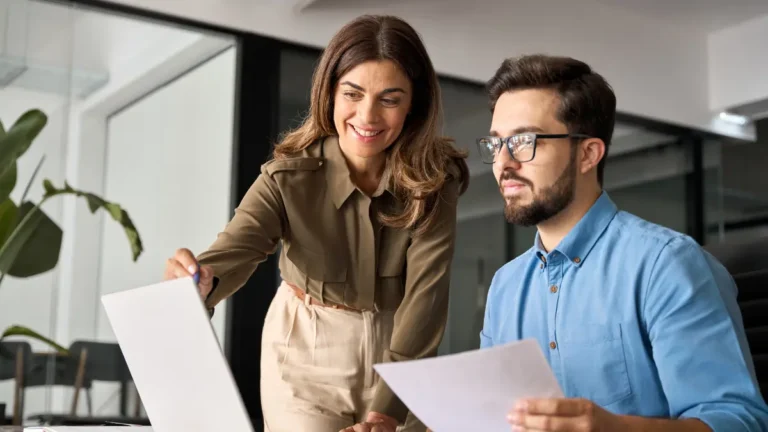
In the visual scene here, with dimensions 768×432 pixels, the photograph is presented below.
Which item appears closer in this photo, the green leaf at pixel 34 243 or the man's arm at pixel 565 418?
the man's arm at pixel 565 418

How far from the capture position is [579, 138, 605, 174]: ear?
55.7 inches

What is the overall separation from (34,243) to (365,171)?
65.2 inches

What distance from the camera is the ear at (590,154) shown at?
55.7 inches

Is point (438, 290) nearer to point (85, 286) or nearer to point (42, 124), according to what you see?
point (42, 124)

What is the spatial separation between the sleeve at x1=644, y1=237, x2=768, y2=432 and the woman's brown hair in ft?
1.88

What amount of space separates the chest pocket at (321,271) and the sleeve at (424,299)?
126 millimetres

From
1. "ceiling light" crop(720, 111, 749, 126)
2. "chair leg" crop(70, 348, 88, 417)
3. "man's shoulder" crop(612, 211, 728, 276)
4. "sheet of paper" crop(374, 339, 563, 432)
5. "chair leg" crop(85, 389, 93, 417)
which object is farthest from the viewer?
"ceiling light" crop(720, 111, 749, 126)

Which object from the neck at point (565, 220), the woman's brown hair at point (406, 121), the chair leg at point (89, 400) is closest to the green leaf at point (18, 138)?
the chair leg at point (89, 400)

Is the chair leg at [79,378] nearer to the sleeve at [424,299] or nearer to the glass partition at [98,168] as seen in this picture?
the glass partition at [98,168]

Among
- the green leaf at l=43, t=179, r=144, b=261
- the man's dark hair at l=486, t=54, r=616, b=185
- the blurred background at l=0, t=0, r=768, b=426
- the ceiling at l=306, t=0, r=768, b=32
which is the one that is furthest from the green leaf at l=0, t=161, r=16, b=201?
the ceiling at l=306, t=0, r=768, b=32

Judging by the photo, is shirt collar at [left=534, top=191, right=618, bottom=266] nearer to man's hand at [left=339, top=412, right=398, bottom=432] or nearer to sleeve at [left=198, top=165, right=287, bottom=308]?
man's hand at [left=339, top=412, right=398, bottom=432]

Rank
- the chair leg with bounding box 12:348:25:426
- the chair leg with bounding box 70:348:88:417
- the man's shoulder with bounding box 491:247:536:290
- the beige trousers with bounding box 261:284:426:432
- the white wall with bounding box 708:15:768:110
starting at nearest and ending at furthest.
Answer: the man's shoulder with bounding box 491:247:536:290
the beige trousers with bounding box 261:284:426:432
the chair leg with bounding box 12:348:25:426
the chair leg with bounding box 70:348:88:417
the white wall with bounding box 708:15:768:110

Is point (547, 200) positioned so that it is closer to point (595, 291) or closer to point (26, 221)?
point (595, 291)

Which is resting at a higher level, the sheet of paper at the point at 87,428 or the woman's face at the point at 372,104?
the woman's face at the point at 372,104
